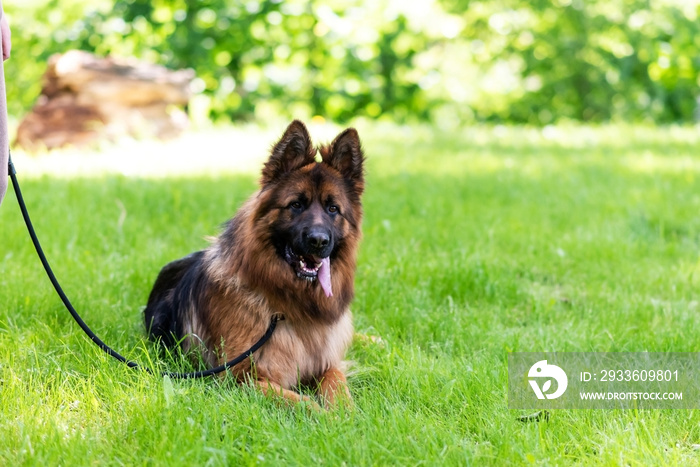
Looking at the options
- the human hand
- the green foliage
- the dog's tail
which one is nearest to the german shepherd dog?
the dog's tail

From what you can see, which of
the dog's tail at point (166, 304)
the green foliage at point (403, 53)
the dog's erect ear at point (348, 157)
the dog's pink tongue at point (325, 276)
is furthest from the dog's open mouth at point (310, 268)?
the green foliage at point (403, 53)

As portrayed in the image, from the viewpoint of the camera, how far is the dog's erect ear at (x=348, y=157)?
4180 mm

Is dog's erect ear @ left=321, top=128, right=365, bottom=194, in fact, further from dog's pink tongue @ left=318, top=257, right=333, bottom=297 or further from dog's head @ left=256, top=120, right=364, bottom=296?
dog's pink tongue @ left=318, top=257, right=333, bottom=297

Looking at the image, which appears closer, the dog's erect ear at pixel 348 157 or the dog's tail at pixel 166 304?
the dog's erect ear at pixel 348 157

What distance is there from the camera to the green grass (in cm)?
321

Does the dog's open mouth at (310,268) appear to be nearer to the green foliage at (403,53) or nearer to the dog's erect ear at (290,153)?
the dog's erect ear at (290,153)

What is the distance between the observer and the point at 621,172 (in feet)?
31.4

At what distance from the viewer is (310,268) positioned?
3.99 meters

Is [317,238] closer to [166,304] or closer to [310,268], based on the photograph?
[310,268]

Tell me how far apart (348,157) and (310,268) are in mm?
743

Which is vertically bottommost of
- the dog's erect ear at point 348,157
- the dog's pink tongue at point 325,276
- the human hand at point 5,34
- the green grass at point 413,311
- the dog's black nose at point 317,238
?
the green grass at point 413,311

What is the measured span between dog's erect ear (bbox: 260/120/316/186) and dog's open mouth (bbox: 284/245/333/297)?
0.47 meters

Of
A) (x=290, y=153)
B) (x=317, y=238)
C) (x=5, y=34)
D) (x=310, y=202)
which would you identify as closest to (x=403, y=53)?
(x=290, y=153)

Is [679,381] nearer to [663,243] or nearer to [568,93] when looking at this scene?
[663,243]
